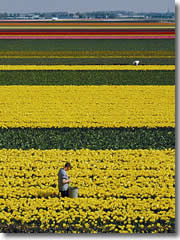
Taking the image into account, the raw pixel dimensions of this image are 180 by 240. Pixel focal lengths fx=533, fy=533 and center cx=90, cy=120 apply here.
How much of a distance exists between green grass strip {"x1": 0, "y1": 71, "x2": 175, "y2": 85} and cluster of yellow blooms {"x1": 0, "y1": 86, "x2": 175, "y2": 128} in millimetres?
2049

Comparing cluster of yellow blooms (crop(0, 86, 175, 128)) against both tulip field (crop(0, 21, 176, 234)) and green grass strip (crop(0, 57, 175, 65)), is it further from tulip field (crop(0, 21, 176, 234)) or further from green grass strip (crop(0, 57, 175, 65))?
green grass strip (crop(0, 57, 175, 65))

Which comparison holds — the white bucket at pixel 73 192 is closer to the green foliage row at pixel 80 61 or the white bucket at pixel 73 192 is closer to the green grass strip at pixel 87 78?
the green grass strip at pixel 87 78

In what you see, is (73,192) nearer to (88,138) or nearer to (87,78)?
(88,138)

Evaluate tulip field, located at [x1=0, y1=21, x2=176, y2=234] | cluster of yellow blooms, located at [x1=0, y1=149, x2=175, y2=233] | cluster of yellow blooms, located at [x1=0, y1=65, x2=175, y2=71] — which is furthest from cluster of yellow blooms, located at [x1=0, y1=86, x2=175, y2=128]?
cluster of yellow blooms, located at [x1=0, y1=65, x2=175, y2=71]

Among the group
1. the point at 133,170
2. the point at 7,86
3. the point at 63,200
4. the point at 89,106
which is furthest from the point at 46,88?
the point at 63,200

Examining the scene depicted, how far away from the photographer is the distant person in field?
33.1ft

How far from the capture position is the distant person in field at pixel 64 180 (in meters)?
10.1

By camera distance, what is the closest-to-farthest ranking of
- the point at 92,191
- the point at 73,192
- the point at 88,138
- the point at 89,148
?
the point at 73,192 → the point at 92,191 → the point at 89,148 → the point at 88,138

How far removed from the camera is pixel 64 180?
10383 millimetres

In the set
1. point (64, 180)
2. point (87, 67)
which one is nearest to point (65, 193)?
point (64, 180)

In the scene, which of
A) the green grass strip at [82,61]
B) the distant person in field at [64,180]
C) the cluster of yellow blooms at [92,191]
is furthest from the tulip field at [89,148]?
the green grass strip at [82,61]

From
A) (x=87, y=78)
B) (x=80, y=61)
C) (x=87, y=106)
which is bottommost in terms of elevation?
(x=87, y=106)

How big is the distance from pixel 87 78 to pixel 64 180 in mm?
22585

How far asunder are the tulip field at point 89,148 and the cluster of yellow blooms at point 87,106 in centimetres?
4
